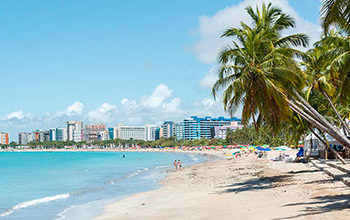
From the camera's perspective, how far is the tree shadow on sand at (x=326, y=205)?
34.7ft

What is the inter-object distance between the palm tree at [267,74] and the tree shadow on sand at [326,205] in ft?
8.24

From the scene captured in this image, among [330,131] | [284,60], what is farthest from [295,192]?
[284,60]

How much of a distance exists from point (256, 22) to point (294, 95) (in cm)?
354

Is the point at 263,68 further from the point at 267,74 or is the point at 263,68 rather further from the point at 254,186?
the point at 254,186

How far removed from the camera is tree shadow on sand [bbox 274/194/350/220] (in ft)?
34.7

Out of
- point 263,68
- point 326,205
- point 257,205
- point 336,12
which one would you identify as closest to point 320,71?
point 263,68

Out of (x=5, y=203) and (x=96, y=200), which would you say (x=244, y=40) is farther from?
(x=5, y=203)

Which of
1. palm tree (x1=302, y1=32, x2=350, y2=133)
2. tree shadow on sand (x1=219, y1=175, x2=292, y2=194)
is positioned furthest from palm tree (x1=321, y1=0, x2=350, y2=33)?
tree shadow on sand (x1=219, y1=175, x2=292, y2=194)

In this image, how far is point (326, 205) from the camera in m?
11.4

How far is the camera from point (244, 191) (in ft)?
58.0

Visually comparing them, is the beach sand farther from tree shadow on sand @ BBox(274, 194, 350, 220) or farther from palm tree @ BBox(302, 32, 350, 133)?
palm tree @ BBox(302, 32, 350, 133)

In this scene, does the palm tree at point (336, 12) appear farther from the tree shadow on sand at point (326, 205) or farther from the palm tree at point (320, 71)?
the palm tree at point (320, 71)

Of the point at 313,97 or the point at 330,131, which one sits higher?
the point at 313,97

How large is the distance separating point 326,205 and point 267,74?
18.5 feet
